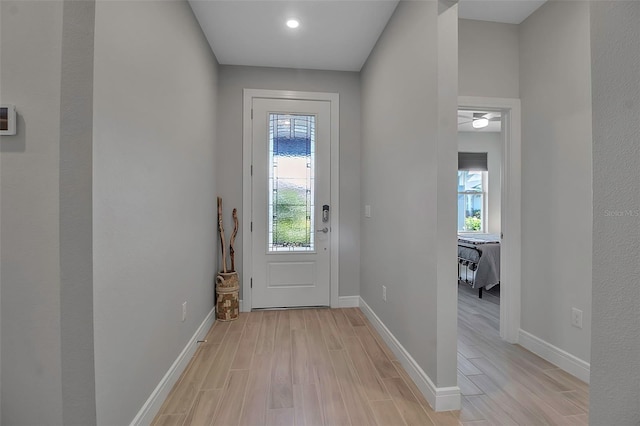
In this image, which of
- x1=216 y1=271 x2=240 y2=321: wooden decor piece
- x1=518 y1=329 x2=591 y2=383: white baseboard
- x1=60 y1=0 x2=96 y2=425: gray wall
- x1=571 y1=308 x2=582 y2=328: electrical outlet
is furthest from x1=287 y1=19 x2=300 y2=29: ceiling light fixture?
x1=518 y1=329 x2=591 y2=383: white baseboard

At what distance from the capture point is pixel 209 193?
290cm

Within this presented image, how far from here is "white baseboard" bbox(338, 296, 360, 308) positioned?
3.42 m

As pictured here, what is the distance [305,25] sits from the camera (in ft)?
8.33

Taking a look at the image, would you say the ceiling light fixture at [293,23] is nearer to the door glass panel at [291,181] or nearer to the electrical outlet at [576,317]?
the door glass panel at [291,181]

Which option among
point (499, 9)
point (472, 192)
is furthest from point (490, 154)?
point (499, 9)

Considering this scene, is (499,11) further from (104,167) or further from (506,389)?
(104,167)

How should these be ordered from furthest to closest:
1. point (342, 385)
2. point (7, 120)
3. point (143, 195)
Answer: point (342, 385), point (143, 195), point (7, 120)

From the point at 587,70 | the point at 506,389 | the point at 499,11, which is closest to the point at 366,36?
the point at 499,11

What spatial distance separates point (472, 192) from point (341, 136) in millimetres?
4515

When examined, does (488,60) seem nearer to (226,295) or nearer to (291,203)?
(291,203)

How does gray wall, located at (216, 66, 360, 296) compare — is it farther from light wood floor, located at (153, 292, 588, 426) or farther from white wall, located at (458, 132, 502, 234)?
white wall, located at (458, 132, 502, 234)

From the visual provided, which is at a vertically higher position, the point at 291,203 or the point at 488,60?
the point at 488,60

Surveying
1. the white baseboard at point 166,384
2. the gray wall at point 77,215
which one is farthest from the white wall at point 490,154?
the gray wall at point 77,215

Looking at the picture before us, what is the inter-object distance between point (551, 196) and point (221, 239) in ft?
9.76
